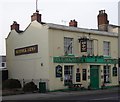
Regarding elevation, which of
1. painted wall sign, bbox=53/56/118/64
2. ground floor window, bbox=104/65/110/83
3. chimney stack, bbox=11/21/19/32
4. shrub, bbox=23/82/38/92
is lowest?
shrub, bbox=23/82/38/92

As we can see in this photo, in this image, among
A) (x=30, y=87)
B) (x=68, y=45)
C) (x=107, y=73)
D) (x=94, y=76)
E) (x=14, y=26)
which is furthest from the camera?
(x=14, y=26)

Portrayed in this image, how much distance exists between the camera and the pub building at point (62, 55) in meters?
29.5

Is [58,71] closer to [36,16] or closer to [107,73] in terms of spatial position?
[36,16]

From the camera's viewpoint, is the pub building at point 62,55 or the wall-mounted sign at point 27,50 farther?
the wall-mounted sign at point 27,50

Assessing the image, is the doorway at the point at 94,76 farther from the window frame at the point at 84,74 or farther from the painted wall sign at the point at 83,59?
the window frame at the point at 84,74

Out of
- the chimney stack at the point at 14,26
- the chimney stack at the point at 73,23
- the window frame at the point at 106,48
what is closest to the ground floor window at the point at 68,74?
the window frame at the point at 106,48

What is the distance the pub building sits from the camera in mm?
29484

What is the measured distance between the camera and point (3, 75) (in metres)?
36.8

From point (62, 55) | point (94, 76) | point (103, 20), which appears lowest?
point (94, 76)

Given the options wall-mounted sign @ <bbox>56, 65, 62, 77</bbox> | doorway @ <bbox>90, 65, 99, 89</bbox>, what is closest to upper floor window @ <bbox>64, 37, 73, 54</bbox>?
wall-mounted sign @ <bbox>56, 65, 62, 77</bbox>

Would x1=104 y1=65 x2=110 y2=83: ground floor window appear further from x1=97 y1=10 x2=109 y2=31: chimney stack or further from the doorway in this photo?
x1=97 y1=10 x2=109 y2=31: chimney stack

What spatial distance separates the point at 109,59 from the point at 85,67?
425 cm

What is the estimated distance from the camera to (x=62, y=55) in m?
30.2

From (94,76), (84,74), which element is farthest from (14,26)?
(94,76)
